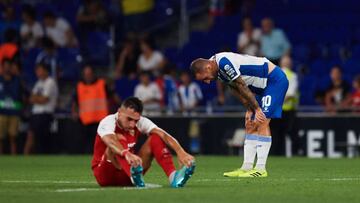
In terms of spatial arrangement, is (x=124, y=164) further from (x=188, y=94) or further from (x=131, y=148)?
(x=188, y=94)

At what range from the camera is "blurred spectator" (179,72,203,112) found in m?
24.7

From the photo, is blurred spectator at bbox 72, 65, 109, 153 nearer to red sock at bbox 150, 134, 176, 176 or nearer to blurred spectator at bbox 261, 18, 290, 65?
blurred spectator at bbox 261, 18, 290, 65

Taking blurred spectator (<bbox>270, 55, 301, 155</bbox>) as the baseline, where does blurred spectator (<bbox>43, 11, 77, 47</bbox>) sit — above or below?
above

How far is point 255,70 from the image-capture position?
14.9 m

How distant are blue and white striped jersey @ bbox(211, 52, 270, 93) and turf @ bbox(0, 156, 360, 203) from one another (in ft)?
4.24

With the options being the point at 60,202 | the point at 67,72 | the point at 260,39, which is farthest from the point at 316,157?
the point at 60,202

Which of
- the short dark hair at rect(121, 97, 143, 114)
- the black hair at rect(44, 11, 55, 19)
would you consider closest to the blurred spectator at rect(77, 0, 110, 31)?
the black hair at rect(44, 11, 55, 19)

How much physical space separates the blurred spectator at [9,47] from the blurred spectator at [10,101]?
555 mm

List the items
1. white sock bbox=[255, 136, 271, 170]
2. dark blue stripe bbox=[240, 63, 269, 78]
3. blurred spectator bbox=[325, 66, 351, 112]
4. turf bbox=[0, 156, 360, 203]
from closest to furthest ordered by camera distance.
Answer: turf bbox=[0, 156, 360, 203]
dark blue stripe bbox=[240, 63, 269, 78]
white sock bbox=[255, 136, 271, 170]
blurred spectator bbox=[325, 66, 351, 112]

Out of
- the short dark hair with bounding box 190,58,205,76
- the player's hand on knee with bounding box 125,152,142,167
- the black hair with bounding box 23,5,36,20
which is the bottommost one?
the player's hand on knee with bounding box 125,152,142,167

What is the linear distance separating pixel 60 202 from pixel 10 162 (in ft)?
33.3

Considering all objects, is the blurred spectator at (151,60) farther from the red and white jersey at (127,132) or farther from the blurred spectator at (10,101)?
the red and white jersey at (127,132)

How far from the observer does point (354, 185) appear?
13.0 metres

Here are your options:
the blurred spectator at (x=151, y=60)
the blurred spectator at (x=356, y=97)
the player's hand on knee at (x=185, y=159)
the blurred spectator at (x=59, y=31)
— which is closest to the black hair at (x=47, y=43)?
the blurred spectator at (x=59, y=31)
